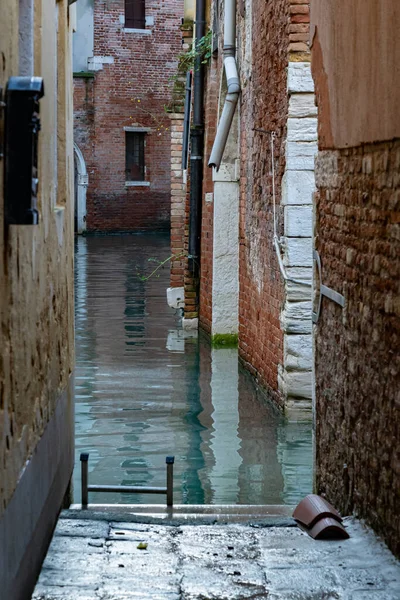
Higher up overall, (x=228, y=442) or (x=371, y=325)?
(x=371, y=325)

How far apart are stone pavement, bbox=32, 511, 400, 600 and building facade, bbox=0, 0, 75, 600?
151mm

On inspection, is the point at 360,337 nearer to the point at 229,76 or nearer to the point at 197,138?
the point at 229,76

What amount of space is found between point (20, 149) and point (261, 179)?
6559mm

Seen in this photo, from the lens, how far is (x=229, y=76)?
36.9ft

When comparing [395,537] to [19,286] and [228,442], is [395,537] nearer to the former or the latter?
[19,286]

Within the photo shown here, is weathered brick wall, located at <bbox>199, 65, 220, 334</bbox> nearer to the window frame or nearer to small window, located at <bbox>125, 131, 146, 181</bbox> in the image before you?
the window frame

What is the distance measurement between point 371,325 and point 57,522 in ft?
5.54

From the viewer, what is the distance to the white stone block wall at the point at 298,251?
8406 mm

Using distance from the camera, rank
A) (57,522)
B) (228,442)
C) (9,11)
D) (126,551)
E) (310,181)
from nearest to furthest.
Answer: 1. (9,11)
2. (126,551)
3. (57,522)
4. (228,442)
5. (310,181)

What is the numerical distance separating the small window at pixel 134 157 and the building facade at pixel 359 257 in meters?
24.6

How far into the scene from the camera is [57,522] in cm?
512

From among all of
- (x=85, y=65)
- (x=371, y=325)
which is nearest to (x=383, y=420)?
(x=371, y=325)

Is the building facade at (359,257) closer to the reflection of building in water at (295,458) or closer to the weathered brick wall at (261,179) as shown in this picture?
the reflection of building in water at (295,458)

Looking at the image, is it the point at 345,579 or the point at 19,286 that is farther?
the point at 345,579
